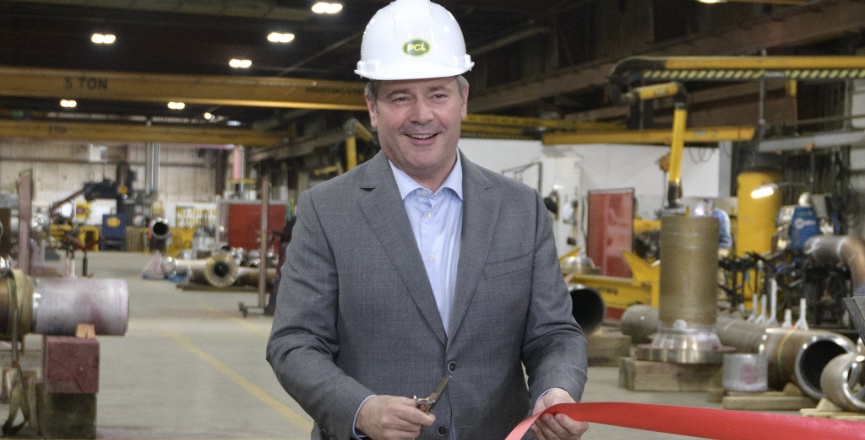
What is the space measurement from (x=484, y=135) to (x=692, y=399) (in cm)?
1155

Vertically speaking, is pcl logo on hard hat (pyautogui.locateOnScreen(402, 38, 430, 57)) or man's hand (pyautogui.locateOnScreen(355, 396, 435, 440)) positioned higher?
pcl logo on hard hat (pyautogui.locateOnScreen(402, 38, 430, 57))

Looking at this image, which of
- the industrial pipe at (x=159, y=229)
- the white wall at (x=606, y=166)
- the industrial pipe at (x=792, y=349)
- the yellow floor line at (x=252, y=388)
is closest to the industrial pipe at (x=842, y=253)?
the industrial pipe at (x=792, y=349)

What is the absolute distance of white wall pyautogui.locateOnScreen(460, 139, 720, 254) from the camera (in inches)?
662

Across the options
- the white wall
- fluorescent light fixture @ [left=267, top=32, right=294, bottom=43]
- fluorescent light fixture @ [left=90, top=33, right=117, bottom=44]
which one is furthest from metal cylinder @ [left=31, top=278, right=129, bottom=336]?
fluorescent light fixture @ [left=90, top=33, right=117, bottom=44]

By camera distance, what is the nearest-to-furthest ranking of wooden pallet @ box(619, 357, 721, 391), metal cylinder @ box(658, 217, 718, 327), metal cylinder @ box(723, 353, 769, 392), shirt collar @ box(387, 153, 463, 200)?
1. shirt collar @ box(387, 153, 463, 200)
2. metal cylinder @ box(723, 353, 769, 392)
3. metal cylinder @ box(658, 217, 718, 327)
4. wooden pallet @ box(619, 357, 721, 391)

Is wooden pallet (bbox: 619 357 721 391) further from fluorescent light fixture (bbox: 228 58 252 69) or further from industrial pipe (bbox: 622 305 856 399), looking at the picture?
fluorescent light fixture (bbox: 228 58 252 69)

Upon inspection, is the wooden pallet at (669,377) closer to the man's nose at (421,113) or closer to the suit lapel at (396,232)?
the suit lapel at (396,232)

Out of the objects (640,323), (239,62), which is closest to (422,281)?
(640,323)

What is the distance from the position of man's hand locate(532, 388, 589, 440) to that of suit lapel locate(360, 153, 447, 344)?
0.23m

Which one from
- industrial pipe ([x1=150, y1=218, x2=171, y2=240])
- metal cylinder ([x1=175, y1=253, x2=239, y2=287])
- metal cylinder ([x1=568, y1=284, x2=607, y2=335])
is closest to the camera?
metal cylinder ([x1=568, y1=284, x2=607, y2=335])

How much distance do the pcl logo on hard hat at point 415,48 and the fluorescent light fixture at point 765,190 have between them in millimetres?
13035

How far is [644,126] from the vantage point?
16.8m

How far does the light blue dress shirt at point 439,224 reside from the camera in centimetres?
229

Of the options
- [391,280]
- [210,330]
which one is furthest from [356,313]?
[210,330]
